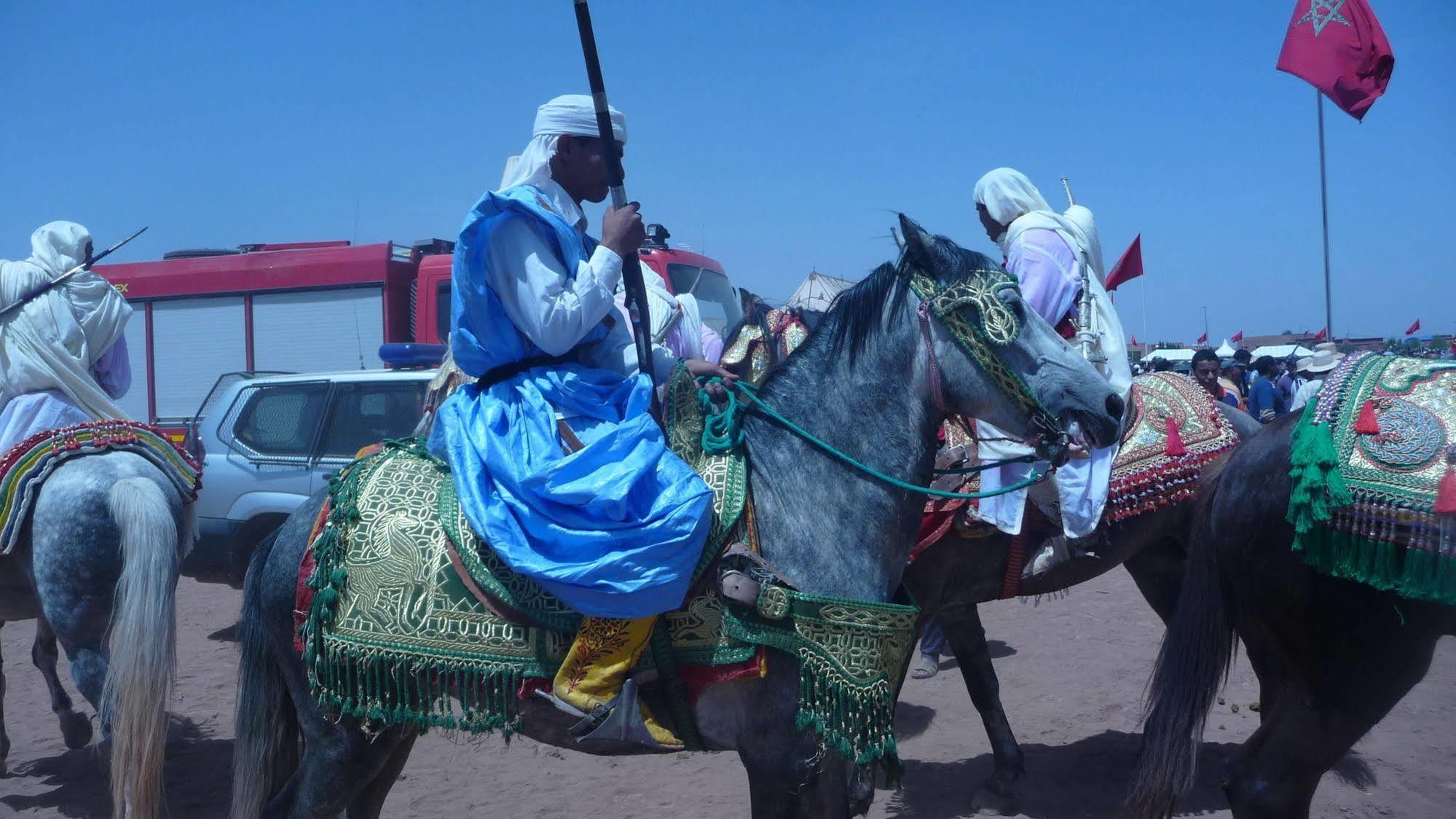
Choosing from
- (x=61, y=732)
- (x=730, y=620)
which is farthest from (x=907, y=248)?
(x=61, y=732)

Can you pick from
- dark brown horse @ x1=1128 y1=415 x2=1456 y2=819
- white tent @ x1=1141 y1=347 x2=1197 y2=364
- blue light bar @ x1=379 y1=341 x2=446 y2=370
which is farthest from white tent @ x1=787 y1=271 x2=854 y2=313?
white tent @ x1=1141 y1=347 x2=1197 y2=364

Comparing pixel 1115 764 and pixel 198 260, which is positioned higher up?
pixel 198 260

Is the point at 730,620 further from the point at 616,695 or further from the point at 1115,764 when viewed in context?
the point at 1115,764

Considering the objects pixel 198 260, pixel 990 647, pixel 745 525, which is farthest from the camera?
pixel 198 260

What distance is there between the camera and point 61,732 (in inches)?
213

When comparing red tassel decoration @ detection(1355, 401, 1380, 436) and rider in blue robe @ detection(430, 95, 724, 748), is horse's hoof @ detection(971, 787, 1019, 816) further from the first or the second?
rider in blue robe @ detection(430, 95, 724, 748)

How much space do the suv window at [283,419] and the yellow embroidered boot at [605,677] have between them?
5.63 meters

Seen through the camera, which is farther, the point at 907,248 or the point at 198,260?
the point at 198,260

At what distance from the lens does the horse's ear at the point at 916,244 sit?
7.86 ft

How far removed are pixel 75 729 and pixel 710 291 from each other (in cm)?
629

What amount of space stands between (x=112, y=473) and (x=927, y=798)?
12.4 ft

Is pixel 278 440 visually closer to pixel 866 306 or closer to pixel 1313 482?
pixel 866 306

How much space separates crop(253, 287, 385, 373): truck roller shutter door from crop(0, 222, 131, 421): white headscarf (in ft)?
16.9

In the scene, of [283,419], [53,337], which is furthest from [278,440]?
[53,337]
